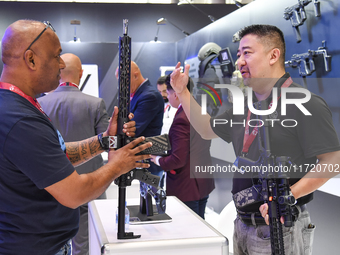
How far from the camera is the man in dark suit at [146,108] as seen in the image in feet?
10.6

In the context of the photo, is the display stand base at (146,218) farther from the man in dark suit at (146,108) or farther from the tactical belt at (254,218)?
the man in dark suit at (146,108)

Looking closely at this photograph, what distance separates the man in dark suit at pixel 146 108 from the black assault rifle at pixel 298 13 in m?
1.36

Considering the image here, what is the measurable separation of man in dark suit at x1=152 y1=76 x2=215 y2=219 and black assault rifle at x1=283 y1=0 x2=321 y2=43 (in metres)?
Answer: 1.33

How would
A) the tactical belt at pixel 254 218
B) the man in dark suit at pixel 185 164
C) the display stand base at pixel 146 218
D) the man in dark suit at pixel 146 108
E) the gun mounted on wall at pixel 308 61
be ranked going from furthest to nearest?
the man in dark suit at pixel 146 108 < the gun mounted on wall at pixel 308 61 < the man in dark suit at pixel 185 164 < the display stand base at pixel 146 218 < the tactical belt at pixel 254 218

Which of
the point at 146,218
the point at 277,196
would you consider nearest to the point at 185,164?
the point at 146,218

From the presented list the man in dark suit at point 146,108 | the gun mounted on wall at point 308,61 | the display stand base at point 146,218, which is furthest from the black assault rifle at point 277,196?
the man in dark suit at point 146,108

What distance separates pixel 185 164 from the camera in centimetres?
259

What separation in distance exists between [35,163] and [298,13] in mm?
2652

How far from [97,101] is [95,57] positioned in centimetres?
459

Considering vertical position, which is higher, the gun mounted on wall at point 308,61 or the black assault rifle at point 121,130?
the gun mounted on wall at point 308,61

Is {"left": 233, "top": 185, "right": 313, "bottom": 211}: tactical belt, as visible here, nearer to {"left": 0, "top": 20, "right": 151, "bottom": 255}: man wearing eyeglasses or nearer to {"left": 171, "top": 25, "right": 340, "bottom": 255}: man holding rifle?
{"left": 171, "top": 25, "right": 340, "bottom": 255}: man holding rifle

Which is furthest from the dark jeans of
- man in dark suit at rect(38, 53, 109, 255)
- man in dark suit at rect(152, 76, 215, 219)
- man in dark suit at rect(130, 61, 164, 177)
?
man in dark suit at rect(38, 53, 109, 255)

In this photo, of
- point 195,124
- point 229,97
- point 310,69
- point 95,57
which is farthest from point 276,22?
point 95,57

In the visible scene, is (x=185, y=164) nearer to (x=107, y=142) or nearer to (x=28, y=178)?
(x=107, y=142)
